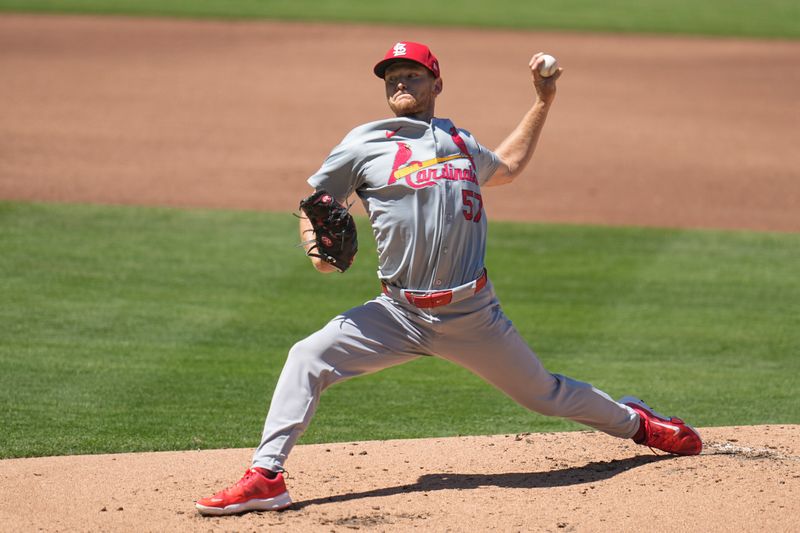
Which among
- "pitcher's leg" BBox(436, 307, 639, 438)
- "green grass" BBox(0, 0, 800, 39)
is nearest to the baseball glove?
"pitcher's leg" BBox(436, 307, 639, 438)

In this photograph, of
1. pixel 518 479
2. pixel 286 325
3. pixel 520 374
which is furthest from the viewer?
pixel 286 325

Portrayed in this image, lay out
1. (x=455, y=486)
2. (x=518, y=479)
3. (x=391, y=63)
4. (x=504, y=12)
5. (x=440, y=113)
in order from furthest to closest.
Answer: (x=504, y=12)
(x=440, y=113)
(x=518, y=479)
(x=455, y=486)
(x=391, y=63)

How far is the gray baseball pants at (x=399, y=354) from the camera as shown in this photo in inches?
187

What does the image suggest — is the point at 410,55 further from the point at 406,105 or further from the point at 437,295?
the point at 437,295

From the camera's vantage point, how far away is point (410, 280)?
481 centimetres

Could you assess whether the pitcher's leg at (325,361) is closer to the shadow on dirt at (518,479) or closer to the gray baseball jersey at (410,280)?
the gray baseball jersey at (410,280)

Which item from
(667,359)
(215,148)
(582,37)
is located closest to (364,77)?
(215,148)

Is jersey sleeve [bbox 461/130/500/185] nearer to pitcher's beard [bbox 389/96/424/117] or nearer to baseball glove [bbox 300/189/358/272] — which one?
pitcher's beard [bbox 389/96/424/117]

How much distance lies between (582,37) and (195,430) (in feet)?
57.1

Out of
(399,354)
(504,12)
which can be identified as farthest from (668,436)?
(504,12)

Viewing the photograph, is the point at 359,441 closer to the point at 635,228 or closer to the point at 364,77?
the point at 635,228

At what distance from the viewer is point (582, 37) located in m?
22.3

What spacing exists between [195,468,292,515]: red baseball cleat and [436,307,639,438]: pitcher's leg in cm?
88

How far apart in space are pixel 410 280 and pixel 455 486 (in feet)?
3.07
